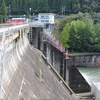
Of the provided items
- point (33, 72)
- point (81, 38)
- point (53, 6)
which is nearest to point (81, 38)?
point (81, 38)

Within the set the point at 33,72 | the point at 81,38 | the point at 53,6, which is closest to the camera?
the point at 33,72

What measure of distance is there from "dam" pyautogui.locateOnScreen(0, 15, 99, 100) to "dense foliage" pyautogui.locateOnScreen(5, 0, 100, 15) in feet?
121

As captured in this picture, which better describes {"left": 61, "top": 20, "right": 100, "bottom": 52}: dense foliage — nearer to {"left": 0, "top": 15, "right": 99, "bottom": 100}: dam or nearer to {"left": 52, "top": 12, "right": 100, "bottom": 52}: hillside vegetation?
{"left": 52, "top": 12, "right": 100, "bottom": 52}: hillside vegetation

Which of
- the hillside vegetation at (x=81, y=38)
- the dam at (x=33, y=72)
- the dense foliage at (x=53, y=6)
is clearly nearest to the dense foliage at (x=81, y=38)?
the hillside vegetation at (x=81, y=38)

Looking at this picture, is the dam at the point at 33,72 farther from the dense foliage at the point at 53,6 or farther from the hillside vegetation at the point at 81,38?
the dense foliage at the point at 53,6

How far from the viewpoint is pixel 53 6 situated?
4981cm

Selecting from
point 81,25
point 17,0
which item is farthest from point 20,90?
point 17,0

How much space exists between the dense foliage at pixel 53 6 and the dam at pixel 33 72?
36.8 meters

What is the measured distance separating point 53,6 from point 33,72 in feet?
148

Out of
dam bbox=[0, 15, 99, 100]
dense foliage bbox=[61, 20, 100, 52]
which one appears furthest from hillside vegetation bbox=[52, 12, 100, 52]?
dam bbox=[0, 15, 99, 100]

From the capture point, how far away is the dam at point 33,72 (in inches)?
184

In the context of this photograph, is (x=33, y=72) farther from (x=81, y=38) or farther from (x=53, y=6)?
(x=53, y=6)

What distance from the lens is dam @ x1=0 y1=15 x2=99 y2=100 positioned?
466 cm

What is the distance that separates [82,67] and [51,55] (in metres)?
12.0
